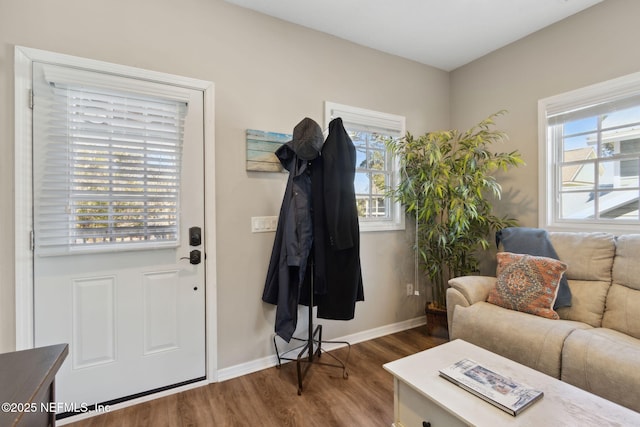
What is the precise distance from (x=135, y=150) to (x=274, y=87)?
3.56 ft

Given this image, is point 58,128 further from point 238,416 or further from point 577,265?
point 577,265

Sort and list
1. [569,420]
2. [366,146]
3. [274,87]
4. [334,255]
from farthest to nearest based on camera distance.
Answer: [366,146]
[274,87]
[334,255]
[569,420]

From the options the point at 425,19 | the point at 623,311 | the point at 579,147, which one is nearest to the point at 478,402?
the point at 623,311

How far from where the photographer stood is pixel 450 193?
250 cm

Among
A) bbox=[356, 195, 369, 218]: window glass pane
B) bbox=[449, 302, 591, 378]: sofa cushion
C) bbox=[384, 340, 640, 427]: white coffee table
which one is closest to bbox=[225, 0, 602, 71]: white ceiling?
bbox=[356, 195, 369, 218]: window glass pane

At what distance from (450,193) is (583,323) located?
1226 millimetres

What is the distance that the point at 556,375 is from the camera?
154 centimetres

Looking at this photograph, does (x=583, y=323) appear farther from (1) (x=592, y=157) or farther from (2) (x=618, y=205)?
(1) (x=592, y=157)

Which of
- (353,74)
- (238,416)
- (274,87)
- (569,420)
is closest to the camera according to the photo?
(569,420)

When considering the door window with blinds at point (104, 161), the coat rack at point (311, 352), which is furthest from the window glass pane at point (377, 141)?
the door window with blinds at point (104, 161)

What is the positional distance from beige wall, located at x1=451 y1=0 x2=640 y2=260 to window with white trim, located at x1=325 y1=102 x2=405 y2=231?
878 millimetres

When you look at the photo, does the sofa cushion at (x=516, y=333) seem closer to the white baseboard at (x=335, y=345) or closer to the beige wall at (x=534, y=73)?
the white baseboard at (x=335, y=345)

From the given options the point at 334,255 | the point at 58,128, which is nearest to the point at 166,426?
the point at 334,255

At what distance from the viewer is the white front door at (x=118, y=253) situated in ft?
5.32
